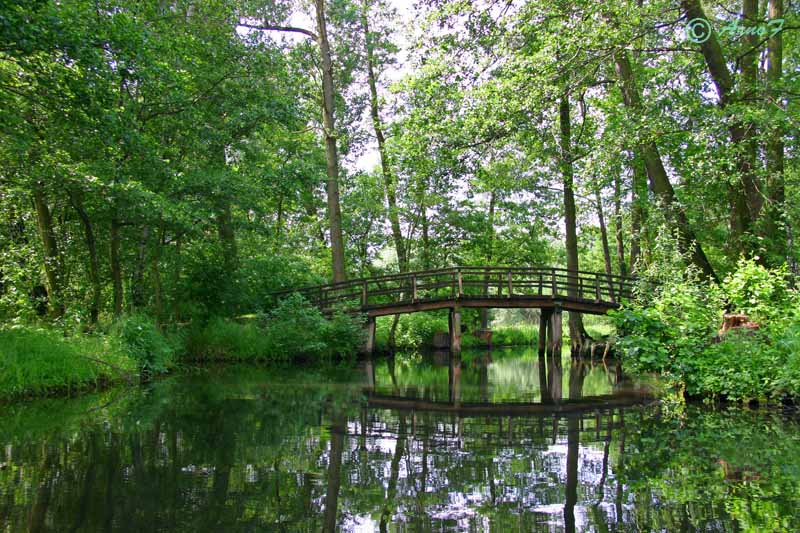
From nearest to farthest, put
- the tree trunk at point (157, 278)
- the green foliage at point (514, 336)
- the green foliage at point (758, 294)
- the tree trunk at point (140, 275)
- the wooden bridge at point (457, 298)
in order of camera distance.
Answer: the green foliage at point (758, 294) < the tree trunk at point (140, 275) < the tree trunk at point (157, 278) < the wooden bridge at point (457, 298) < the green foliage at point (514, 336)

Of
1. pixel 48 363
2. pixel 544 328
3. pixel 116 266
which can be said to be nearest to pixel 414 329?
pixel 544 328

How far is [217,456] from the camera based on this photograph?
5.59 metres

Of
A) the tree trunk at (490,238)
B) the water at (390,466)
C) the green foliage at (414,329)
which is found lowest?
the water at (390,466)

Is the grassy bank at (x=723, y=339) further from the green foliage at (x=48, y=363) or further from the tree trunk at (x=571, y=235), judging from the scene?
the green foliage at (x=48, y=363)

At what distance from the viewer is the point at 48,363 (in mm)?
10117

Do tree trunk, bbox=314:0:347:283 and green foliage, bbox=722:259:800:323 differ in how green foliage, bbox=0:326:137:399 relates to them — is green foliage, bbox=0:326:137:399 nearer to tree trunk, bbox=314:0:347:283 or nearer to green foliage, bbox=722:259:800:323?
green foliage, bbox=722:259:800:323

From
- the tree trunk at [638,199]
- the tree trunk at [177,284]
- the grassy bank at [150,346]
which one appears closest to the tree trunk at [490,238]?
the tree trunk at [638,199]

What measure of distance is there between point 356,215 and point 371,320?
284 inches

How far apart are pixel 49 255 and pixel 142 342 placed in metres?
3.71

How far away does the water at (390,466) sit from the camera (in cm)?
390

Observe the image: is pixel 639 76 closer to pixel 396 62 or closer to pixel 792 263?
pixel 792 263

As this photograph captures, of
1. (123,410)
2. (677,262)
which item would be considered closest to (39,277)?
(123,410)

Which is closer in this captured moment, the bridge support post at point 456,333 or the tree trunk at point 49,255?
the tree trunk at point 49,255

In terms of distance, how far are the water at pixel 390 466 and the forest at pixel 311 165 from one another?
1919 millimetres
